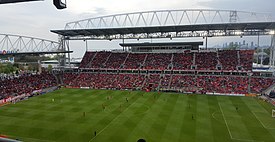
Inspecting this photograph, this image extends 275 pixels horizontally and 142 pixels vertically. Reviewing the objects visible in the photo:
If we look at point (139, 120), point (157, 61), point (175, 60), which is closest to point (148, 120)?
point (139, 120)

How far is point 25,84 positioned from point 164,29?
41326 millimetres

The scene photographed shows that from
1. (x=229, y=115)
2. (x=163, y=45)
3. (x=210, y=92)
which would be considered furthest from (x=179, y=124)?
(x=163, y=45)

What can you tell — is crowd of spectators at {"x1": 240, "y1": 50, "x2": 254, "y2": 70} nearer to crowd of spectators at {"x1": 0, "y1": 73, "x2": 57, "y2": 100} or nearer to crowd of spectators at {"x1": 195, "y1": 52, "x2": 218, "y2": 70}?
crowd of spectators at {"x1": 195, "y1": 52, "x2": 218, "y2": 70}

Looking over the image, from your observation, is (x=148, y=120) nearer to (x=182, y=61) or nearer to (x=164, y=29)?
(x=164, y=29)

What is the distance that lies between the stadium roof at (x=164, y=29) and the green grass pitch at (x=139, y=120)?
21.7m

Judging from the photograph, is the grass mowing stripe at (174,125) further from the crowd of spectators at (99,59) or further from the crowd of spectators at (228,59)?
the crowd of spectators at (99,59)

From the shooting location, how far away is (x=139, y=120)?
2886 centimetres

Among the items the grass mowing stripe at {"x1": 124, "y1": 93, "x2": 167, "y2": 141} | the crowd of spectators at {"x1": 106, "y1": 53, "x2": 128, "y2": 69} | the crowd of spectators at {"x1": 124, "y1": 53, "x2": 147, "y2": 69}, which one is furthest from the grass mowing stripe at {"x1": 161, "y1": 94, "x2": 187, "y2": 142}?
the crowd of spectators at {"x1": 106, "y1": 53, "x2": 128, "y2": 69}

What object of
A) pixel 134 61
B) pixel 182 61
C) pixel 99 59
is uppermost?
pixel 99 59

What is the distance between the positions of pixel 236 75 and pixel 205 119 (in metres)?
31.5

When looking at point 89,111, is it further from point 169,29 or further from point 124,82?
point 169,29

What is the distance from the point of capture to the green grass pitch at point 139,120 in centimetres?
2348

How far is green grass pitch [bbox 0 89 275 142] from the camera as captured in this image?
2348 cm

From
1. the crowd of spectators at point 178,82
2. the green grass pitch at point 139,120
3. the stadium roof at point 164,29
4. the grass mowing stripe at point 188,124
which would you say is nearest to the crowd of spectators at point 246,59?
the crowd of spectators at point 178,82
